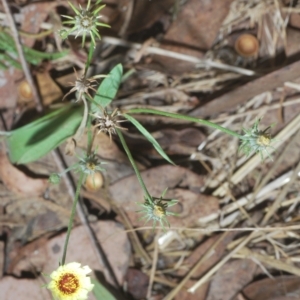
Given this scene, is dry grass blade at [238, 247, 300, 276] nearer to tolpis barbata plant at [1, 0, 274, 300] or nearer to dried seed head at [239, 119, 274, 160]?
tolpis barbata plant at [1, 0, 274, 300]

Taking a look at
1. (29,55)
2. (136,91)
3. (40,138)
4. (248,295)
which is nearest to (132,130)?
Result: (136,91)

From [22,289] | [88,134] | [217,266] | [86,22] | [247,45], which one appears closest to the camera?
[86,22]

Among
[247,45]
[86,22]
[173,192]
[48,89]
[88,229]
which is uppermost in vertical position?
[86,22]

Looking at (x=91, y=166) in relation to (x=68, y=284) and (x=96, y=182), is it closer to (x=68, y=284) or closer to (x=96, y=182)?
(x=68, y=284)

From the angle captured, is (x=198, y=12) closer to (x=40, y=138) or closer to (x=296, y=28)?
(x=296, y=28)

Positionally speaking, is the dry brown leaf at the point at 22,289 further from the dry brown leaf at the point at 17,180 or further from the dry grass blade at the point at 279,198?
the dry grass blade at the point at 279,198

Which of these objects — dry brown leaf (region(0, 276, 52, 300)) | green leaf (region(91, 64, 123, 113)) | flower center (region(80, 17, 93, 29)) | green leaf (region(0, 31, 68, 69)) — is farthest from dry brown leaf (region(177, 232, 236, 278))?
flower center (region(80, 17, 93, 29))

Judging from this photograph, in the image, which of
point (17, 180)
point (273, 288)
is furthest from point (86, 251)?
point (273, 288)
